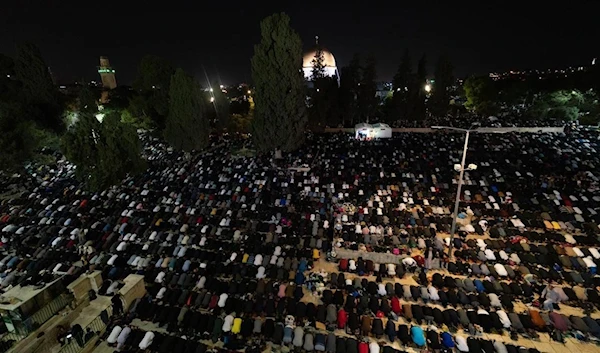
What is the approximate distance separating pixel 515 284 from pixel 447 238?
475cm

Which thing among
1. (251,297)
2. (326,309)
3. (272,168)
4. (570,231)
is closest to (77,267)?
(251,297)

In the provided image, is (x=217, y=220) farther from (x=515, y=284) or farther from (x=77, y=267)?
(x=515, y=284)

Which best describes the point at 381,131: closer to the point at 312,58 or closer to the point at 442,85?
the point at 442,85

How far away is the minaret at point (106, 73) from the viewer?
3620 inches

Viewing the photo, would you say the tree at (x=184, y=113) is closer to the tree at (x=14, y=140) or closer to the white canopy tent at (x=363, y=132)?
the tree at (x=14, y=140)

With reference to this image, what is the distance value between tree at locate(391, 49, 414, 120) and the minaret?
286 feet

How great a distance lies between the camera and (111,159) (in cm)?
2408

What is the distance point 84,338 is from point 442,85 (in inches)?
2072

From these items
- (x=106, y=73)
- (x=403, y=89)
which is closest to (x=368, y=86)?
(x=403, y=89)

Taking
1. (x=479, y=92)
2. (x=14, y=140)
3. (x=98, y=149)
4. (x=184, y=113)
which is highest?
(x=479, y=92)

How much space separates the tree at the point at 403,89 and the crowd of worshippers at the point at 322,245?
19907 mm

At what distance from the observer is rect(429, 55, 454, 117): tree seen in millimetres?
47688

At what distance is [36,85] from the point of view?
33.4m

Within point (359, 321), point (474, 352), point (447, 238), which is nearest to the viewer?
point (474, 352)
